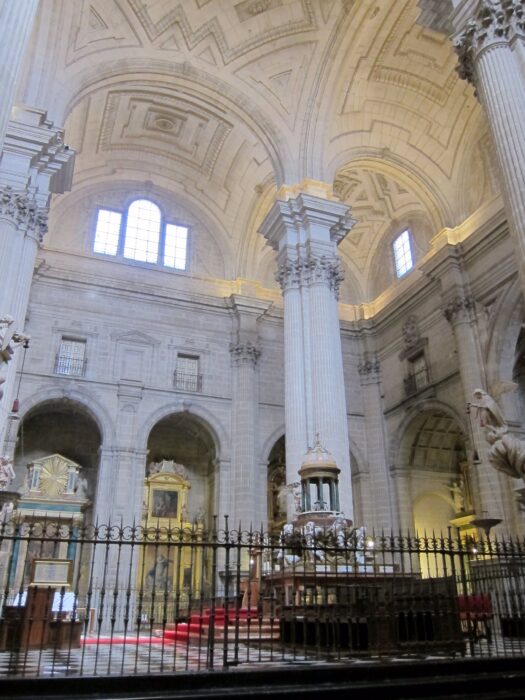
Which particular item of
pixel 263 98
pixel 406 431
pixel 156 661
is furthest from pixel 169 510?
pixel 156 661

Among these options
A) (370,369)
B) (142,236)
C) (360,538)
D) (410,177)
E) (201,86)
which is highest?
(201,86)

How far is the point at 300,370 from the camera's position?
1436 cm

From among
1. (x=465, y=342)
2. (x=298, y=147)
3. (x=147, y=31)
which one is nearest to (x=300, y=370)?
(x=465, y=342)

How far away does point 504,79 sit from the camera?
8.16 metres

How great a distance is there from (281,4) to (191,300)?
9.80m

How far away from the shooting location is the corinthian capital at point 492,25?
8.36 metres

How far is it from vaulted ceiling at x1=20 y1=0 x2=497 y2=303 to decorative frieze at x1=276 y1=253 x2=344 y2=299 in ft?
10.00

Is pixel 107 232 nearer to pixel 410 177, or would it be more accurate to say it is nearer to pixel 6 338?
pixel 410 177

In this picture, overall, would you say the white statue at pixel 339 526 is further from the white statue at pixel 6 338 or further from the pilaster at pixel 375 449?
the pilaster at pixel 375 449

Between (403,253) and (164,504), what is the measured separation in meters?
12.9

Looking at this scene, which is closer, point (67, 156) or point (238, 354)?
point (67, 156)

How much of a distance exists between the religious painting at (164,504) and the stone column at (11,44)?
1495 cm

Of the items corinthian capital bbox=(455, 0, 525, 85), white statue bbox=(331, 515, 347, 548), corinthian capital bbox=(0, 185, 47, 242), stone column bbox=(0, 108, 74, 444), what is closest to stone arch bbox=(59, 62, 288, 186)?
stone column bbox=(0, 108, 74, 444)

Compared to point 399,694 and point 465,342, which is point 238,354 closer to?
point 465,342
